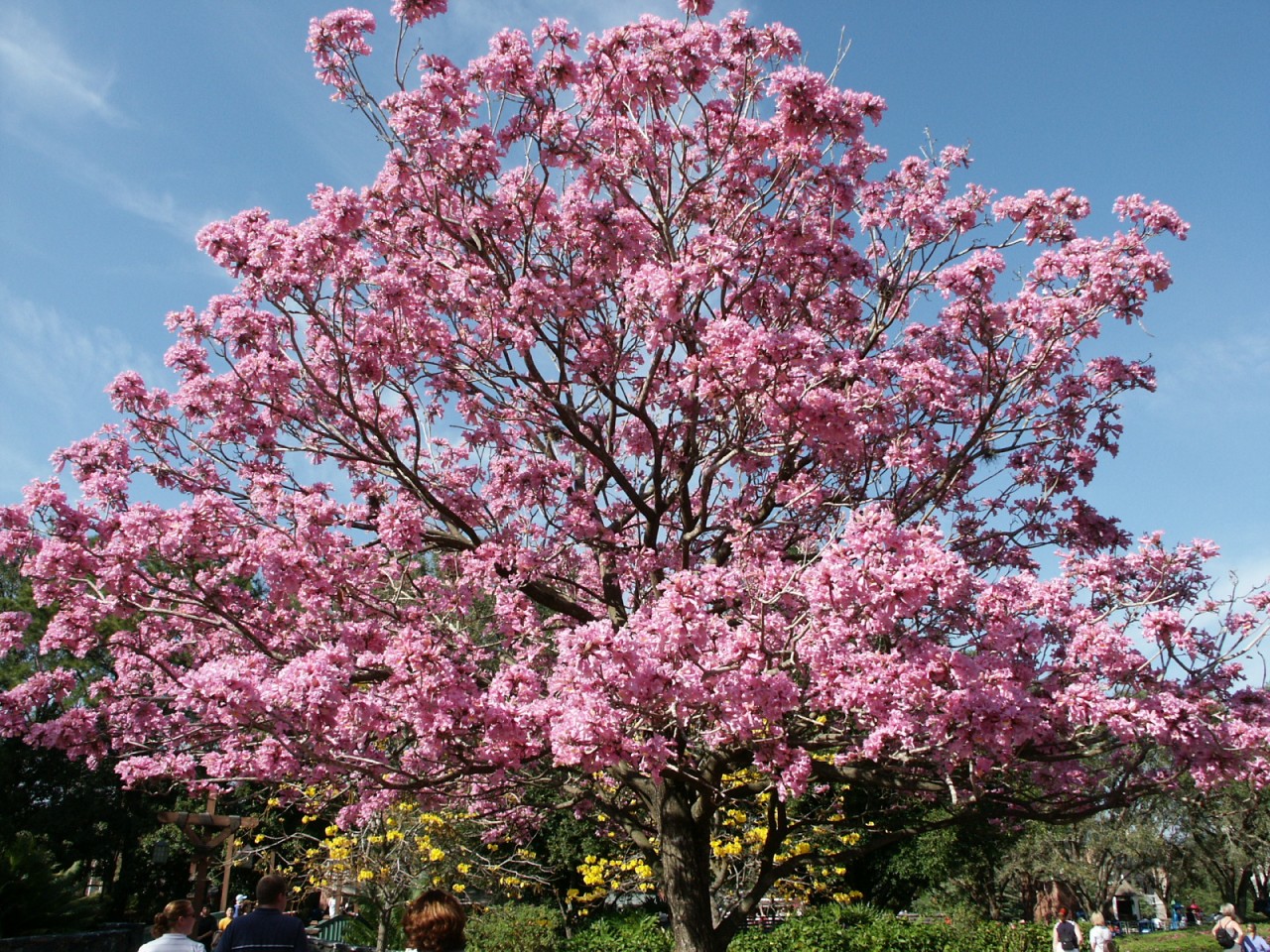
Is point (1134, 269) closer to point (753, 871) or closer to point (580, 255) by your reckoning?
point (580, 255)

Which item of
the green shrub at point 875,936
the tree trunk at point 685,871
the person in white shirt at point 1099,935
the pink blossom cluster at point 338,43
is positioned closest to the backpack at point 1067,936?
the person in white shirt at point 1099,935

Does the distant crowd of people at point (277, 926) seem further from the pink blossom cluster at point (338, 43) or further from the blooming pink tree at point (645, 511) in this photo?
the pink blossom cluster at point (338, 43)

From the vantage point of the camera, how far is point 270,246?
275 inches

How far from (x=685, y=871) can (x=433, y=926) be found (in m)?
4.70

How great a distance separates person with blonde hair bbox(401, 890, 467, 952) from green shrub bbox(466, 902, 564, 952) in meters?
9.13

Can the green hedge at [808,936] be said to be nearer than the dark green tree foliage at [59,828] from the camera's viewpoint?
Yes

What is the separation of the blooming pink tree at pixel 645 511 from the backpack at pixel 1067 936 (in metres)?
1.86

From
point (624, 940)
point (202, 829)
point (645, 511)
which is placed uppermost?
point (645, 511)

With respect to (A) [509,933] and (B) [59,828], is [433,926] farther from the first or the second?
(B) [59,828]

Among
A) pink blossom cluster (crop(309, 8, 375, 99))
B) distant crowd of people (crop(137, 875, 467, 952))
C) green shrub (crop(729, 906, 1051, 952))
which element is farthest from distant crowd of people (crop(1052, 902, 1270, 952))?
pink blossom cluster (crop(309, 8, 375, 99))

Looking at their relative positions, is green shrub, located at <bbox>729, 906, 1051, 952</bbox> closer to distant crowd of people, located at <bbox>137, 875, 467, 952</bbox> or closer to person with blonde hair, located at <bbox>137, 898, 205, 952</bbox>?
distant crowd of people, located at <bbox>137, 875, 467, 952</bbox>

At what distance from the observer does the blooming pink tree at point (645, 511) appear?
5578 mm

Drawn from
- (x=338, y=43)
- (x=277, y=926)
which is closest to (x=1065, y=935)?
(x=277, y=926)

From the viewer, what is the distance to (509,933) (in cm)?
1186
